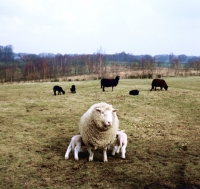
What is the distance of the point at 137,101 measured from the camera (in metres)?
18.9

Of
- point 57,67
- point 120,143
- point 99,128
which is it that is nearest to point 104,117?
point 99,128

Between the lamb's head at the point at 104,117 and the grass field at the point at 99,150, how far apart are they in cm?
120

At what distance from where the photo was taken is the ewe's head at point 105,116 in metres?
7.73

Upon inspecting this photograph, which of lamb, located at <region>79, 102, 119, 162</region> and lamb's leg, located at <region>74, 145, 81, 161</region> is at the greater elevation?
lamb, located at <region>79, 102, 119, 162</region>

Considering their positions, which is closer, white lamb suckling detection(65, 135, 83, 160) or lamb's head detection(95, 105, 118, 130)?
lamb's head detection(95, 105, 118, 130)

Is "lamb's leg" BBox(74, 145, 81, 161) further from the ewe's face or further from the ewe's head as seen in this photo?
the ewe's face

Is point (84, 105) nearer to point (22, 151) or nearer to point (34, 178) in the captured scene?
point (22, 151)

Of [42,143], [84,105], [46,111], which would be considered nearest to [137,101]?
[84,105]

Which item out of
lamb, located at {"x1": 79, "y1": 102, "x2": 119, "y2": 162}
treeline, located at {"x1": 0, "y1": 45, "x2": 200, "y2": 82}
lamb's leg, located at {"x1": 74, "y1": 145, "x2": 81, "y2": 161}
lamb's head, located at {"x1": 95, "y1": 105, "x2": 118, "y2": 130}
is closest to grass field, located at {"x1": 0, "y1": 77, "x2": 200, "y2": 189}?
lamb's leg, located at {"x1": 74, "y1": 145, "x2": 81, "y2": 161}

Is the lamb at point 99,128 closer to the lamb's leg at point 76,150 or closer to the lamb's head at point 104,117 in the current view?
the lamb's head at point 104,117

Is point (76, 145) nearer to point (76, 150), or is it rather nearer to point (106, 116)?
point (76, 150)

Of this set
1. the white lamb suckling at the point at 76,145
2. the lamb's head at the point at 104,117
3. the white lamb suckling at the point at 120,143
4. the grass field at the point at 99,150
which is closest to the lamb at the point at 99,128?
the lamb's head at the point at 104,117

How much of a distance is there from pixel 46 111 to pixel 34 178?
9098 mm

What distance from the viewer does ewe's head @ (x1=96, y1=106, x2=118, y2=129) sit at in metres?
7.73
